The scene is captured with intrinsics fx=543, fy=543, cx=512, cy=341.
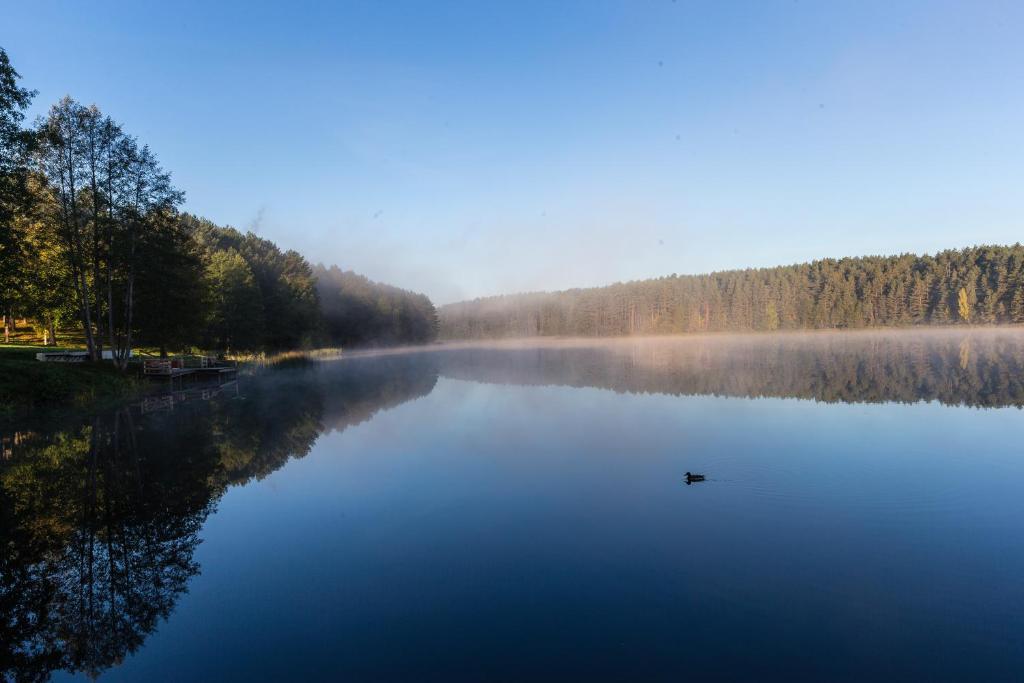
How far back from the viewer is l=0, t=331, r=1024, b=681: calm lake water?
6711mm

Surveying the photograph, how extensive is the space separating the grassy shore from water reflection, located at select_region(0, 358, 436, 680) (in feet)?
13.7

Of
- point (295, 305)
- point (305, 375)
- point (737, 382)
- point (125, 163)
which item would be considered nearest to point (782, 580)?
point (737, 382)

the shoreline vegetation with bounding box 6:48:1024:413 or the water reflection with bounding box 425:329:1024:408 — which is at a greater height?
the shoreline vegetation with bounding box 6:48:1024:413

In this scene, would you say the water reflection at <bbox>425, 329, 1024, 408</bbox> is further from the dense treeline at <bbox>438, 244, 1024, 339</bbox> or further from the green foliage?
the dense treeline at <bbox>438, 244, 1024, 339</bbox>

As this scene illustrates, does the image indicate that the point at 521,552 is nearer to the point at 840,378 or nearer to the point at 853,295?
the point at 840,378

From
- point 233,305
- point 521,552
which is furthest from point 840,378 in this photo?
point 233,305

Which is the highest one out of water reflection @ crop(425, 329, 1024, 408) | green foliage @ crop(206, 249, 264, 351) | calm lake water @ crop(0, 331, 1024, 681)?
green foliage @ crop(206, 249, 264, 351)

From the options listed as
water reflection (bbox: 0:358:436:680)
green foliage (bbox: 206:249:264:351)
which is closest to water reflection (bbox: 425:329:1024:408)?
water reflection (bbox: 0:358:436:680)

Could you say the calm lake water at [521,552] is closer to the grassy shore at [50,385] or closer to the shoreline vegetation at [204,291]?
the grassy shore at [50,385]

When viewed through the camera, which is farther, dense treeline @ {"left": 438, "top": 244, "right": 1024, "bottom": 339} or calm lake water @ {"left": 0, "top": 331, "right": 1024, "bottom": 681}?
dense treeline @ {"left": 438, "top": 244, "right": 1024, "bottom": 339}

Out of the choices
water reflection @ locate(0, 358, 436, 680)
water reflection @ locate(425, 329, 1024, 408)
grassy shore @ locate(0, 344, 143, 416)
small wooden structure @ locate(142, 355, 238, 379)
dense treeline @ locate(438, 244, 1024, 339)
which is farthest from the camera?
dense treeline @ locate(438, 244, 1024, 339)

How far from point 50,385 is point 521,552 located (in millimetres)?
29855

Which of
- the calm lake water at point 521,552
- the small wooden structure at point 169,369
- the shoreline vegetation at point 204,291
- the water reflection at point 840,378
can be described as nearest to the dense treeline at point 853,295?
the shoreline vegetation at point 204,291

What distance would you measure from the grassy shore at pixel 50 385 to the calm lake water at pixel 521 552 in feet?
17.0
